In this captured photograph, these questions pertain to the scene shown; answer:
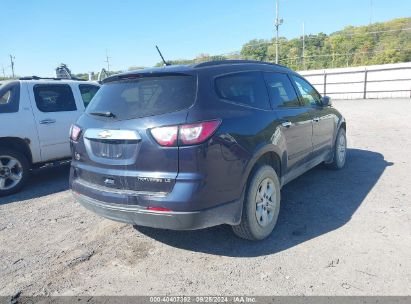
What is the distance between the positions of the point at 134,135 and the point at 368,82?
26.5 meters

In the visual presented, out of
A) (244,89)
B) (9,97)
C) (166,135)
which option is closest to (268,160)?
(244,89)

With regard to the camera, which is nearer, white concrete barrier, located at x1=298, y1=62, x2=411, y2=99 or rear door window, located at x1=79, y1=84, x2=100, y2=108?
rear door window, located at x1=79, y1=84, x2=100, y2=108

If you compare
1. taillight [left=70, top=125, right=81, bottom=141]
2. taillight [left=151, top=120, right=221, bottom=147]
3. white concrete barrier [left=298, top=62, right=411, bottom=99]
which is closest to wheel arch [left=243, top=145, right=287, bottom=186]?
taillight [left=151, top=120, right=221, bottom=147]

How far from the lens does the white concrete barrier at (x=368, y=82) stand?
24.5 m

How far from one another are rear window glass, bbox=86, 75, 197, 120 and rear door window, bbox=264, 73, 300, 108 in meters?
1.28

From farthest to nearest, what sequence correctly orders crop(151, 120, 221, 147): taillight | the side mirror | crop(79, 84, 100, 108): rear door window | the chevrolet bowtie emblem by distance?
1. crop(79, 84, 100, 108): rear door window
2. the side mirror
3. the chevrolet bowtie emblem
4. crop(151, 120, 221, 147): taillight

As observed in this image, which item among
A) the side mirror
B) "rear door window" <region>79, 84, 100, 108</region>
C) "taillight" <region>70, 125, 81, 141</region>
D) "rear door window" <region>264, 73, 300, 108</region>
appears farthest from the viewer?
"rear door window" <region>79, 84, 100, 108</region>

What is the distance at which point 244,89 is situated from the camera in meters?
3.68

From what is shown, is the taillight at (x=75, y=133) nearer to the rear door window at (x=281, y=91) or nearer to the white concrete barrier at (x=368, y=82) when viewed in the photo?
the rear door window at (x=281, y=91)

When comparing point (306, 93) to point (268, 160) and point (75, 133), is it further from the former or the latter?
point (75, 133)

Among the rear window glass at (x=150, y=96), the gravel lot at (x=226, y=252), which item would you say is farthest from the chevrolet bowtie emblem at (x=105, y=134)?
the gravel lot at (x=226, y=252)

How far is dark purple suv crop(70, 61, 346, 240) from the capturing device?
2.95 m

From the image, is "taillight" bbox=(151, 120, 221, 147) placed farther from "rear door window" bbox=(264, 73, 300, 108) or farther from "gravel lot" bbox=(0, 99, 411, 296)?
"rear door window" bbox=(264, 73, 300, 108)

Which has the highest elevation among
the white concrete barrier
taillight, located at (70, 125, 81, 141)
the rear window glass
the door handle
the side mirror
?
the rear window glass
